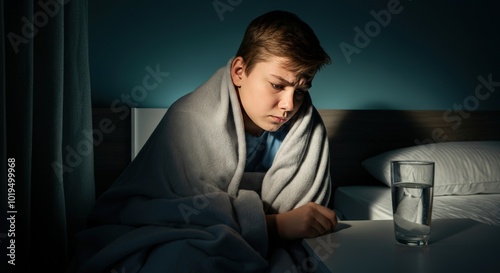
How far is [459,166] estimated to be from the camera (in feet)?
5.39

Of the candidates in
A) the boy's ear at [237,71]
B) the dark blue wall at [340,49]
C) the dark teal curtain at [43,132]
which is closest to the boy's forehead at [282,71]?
the boy's ear at [237,71]

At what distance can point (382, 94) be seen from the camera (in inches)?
79.0

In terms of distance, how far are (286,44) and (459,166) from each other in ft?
3.43

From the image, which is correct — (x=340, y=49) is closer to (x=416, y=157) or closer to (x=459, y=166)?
(x=416, y=157)

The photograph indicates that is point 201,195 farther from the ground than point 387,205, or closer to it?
farther from the ground

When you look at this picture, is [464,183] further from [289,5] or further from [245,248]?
[245,248]

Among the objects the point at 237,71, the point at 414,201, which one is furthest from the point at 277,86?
the point at 414,201

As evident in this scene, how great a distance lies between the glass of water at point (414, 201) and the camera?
0.74m

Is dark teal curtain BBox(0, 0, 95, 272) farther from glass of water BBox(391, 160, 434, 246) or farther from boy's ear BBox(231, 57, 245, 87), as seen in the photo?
glass of water BBox(391, 160, 434, 246)

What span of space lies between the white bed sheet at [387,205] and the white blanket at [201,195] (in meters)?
0.42

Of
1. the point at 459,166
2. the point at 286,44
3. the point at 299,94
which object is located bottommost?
the point at 459,166

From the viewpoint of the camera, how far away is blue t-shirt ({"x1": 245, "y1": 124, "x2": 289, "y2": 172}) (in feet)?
3.84

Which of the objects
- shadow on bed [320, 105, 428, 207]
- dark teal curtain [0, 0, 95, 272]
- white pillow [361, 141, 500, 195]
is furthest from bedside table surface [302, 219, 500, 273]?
shadow on bed [320, 105, 428, 207]

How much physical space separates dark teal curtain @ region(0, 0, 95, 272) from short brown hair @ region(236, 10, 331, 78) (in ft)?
1.66
